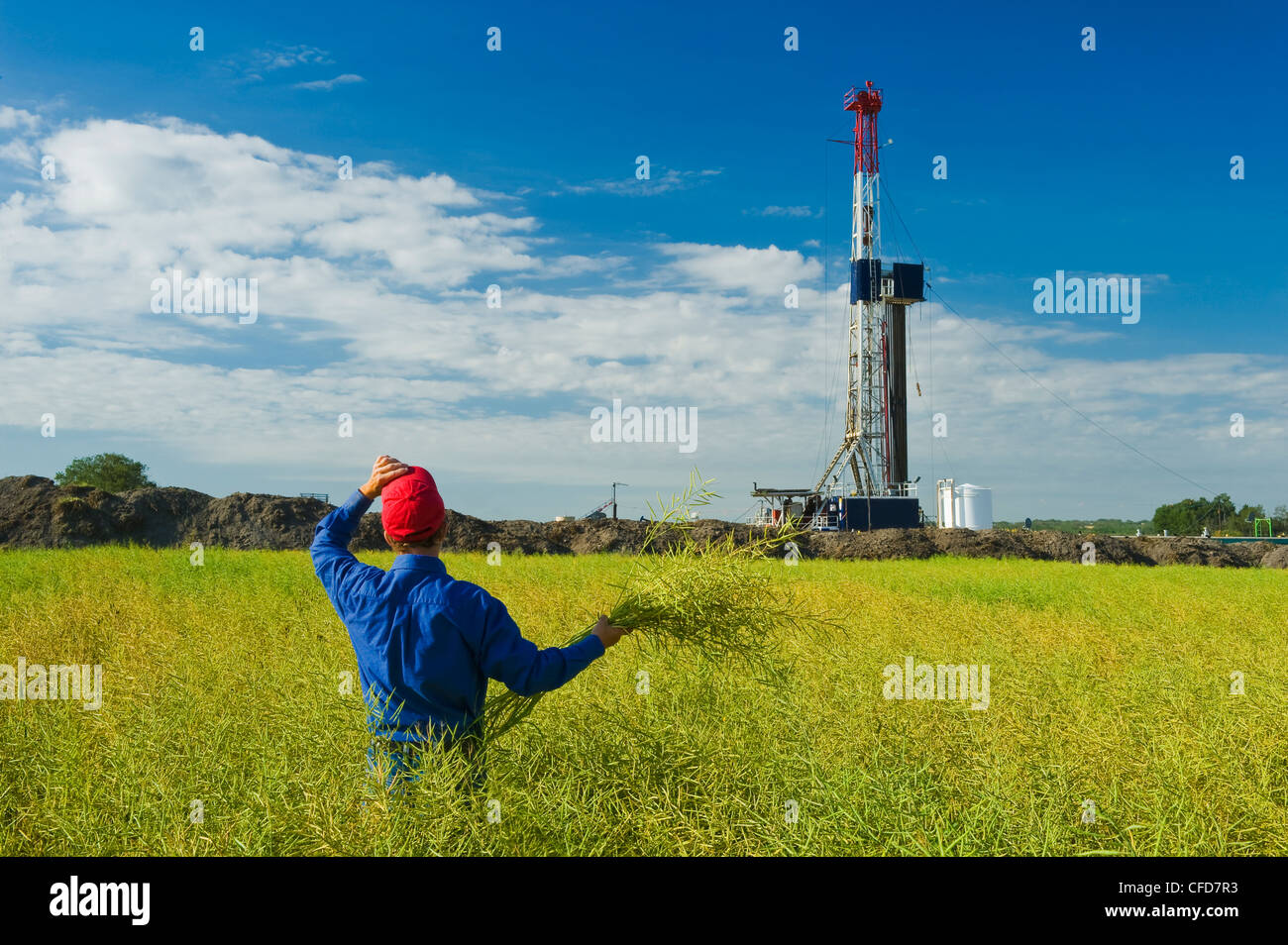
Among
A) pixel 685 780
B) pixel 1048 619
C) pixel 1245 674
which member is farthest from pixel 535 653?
pixel 1048 619

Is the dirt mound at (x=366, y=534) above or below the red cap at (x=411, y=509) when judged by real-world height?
below

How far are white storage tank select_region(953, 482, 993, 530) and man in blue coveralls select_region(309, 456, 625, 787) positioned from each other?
29724 mm

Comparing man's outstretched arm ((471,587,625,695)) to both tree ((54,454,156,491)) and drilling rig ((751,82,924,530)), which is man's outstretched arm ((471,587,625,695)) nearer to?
drilling rig ((751,82,924,530))

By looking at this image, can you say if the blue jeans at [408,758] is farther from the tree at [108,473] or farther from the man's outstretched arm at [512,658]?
the tree at [108,473]

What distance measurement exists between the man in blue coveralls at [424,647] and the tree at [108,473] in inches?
1668

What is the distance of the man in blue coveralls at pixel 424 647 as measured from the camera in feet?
7.88

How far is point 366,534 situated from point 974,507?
2180cm

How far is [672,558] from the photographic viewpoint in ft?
10.6

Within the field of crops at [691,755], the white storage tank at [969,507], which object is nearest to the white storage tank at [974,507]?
the white storage tank at [969,507]

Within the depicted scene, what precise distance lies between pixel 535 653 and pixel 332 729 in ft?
4.93

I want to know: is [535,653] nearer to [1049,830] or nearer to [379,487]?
[379,487]

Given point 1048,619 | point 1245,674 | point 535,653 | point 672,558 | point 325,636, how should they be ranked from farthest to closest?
point 1048,619 < point 325,636 < point 1245,674 < point 672,558 < point 535,653

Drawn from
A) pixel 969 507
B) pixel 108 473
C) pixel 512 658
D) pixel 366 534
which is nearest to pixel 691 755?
pixel 512 658

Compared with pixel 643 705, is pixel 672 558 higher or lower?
higher
